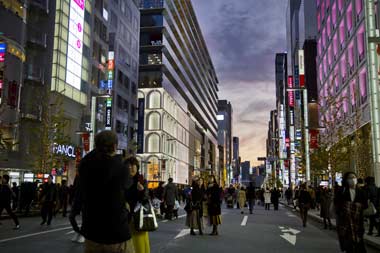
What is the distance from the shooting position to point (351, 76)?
35.5 metres

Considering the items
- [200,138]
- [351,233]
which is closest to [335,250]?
[351,233]

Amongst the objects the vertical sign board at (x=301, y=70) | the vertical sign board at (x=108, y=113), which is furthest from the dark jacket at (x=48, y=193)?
the vertical sign board at (x=301, y=70)

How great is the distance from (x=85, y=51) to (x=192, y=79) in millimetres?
54791

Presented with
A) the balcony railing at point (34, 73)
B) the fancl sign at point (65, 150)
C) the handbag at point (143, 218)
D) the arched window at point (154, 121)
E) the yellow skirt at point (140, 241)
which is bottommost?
the yellow skirt at point (140, 241)

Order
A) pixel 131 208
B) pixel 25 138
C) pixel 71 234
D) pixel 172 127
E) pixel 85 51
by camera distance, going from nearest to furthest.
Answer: pixel 131 208, pixel 71 234, pixel 25 138, pixel 85 51, pixel 172 127

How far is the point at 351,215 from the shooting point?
26.8 feet

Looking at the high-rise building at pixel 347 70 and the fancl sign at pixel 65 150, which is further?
the fancl sign at pixel 65 150

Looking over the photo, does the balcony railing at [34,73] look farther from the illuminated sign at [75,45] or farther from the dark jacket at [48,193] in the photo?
the dark jacket at [48,193]

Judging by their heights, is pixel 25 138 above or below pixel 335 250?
above

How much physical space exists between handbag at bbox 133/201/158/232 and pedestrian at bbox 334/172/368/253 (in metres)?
4.37

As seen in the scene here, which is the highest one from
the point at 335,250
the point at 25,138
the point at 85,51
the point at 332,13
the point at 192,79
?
the point at 192,79

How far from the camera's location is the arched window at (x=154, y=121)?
221 ft

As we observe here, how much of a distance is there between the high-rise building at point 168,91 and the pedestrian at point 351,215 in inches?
2047

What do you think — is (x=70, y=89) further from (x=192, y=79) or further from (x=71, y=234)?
(x=192, y=79)
